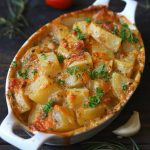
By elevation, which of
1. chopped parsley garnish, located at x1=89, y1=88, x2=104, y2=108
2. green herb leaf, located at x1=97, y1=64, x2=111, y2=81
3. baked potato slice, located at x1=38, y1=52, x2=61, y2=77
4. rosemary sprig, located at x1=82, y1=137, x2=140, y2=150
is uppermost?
baked potato slice, located at x1=38, y1=52, x2=61, y2=77

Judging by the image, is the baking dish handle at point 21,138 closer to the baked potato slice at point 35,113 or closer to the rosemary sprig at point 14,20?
the baked potato slice at point 35,113

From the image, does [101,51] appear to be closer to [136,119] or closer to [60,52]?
[60,52]

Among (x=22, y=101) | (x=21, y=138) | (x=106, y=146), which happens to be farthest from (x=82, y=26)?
(x=21, y=138)

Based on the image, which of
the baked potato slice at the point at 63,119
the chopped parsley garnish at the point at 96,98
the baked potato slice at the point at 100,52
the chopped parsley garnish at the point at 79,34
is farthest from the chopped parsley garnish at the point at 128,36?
the baked potato slice at the point at 63,119

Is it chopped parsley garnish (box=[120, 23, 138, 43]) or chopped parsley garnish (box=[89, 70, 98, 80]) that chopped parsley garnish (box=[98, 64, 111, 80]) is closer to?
chopped parsley garnish (box=[89, 70, 98, 80])

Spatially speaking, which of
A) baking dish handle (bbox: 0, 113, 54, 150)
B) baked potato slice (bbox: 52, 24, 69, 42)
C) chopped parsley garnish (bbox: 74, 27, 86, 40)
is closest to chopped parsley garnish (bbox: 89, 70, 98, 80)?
chopped parsley garnish (bbox: 74, 27, 86, 40)

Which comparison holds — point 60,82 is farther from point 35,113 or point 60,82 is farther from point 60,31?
point 60,31

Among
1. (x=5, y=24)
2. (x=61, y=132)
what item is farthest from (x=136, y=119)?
(x=5, y=24)
